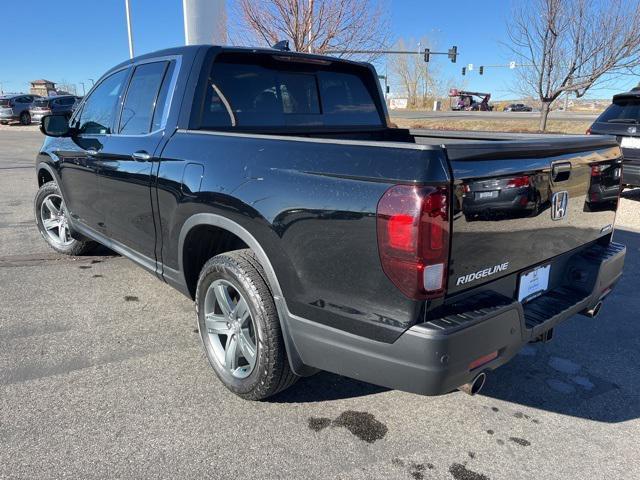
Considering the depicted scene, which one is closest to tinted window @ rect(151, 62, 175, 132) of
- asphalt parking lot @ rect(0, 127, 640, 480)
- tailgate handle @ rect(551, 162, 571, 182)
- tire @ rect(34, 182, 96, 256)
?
asphalt parking lot @ rect(0, 127, 640, 480)

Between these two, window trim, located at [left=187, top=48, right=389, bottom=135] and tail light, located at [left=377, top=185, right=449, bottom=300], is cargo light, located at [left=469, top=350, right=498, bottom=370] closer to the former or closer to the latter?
tail light, located at [left=377, top=185, right=449, bottom=300]

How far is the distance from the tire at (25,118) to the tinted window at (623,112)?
3195 centimetres

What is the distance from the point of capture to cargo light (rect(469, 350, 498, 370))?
204 centimetres

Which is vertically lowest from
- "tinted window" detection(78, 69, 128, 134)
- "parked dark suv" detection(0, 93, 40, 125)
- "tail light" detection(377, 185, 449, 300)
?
"tail light" detection(377, 185, 449, 300)

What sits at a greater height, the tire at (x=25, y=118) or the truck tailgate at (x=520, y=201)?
the tire at (x=25, y=118)

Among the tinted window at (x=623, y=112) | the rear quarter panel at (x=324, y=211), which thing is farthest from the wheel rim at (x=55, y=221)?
the tinted window at (x=623, y=112)

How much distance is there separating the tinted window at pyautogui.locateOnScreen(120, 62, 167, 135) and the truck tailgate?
7.54 ft

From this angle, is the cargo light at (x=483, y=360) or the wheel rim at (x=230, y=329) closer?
the cargo light at (x=483, y=360)

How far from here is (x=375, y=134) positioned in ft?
13.5

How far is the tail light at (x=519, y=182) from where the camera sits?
2.12m

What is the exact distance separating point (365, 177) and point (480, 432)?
4.95 ft

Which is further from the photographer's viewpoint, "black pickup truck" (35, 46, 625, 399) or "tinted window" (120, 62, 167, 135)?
"tinted window" (120, 62, 167, 135)

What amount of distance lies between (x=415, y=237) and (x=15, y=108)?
3398 cm

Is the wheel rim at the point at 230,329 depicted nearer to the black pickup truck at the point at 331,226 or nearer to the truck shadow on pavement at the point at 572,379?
the black pickup truck at the point at 331,226
